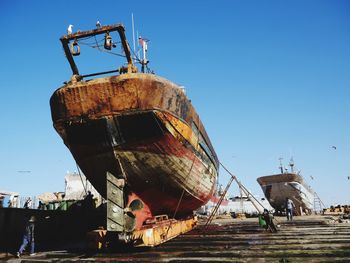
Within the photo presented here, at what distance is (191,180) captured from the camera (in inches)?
327

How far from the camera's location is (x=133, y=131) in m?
6.66

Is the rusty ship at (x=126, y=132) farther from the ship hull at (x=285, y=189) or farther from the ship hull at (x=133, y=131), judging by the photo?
the ship hull at (x=285, y=189)

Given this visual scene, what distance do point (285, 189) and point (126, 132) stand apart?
60.9 feet

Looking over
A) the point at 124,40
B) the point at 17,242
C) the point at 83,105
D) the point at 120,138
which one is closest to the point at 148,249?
the point at 120,138

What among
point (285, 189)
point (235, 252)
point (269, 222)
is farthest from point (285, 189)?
point (235, 252)

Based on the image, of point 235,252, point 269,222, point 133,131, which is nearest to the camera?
point 235,252

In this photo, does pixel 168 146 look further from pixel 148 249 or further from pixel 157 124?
pixel 148 249

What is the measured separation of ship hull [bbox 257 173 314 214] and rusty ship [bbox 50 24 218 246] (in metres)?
16.4

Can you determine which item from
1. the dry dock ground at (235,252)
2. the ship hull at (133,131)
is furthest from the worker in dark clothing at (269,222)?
the ship hull at (133,131)

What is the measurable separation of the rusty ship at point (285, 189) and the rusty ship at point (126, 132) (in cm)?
1635

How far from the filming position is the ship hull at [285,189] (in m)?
21.6

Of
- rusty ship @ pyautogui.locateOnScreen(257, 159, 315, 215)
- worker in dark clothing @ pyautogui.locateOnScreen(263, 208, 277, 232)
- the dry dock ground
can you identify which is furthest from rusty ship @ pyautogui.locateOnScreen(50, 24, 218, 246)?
rusty ship @ pyautogui.locateOnScreen(257, 159, 315, 215)

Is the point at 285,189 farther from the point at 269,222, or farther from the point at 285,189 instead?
the point at 269,222

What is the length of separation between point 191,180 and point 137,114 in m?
2.93
